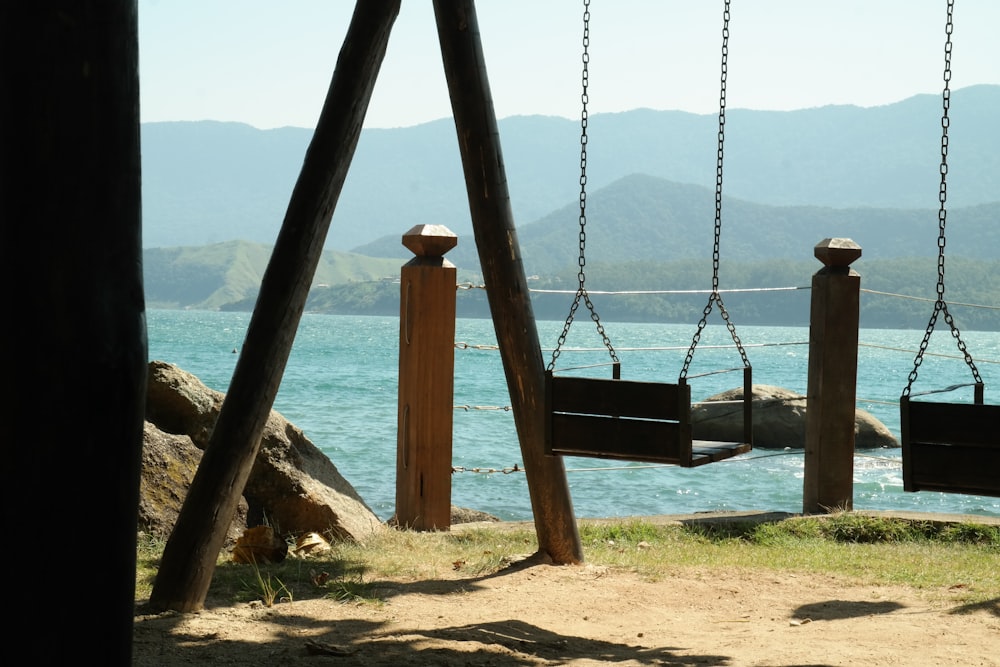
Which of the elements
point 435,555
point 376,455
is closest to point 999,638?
point 435,555

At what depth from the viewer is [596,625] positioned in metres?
3.61

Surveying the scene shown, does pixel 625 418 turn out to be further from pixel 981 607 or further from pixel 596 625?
pixel 981 607

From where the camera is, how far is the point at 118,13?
4.87ft

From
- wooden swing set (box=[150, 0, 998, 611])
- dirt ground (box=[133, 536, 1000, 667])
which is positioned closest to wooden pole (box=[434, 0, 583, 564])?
wooden swing set (box=[150, 0, 998, 611])

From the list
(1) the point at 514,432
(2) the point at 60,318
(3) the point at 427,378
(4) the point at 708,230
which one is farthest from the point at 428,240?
(4) the point at 708,230

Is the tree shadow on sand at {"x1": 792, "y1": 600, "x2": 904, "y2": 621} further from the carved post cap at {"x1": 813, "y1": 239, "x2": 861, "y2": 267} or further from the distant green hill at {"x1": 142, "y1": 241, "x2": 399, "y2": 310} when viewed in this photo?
the distant green hill at {"x1": 142, "y1": 241, "x2": 399, "y2": 310}

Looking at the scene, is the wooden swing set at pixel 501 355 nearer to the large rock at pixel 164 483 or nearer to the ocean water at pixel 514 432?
the ocean water at pixel 514 432

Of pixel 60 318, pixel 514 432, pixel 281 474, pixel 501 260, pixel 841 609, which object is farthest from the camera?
pixel 514 432

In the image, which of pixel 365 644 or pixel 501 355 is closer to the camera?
pixel 365 644

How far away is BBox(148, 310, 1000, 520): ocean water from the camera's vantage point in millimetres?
11133

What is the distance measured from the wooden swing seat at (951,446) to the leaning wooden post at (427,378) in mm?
2428

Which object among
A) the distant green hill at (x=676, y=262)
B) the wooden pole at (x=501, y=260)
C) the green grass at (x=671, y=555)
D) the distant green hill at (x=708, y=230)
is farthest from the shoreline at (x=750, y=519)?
the distant green hill at (x=708, y=230)

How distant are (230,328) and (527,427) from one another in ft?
246

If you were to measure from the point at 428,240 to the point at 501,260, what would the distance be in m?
1.15
